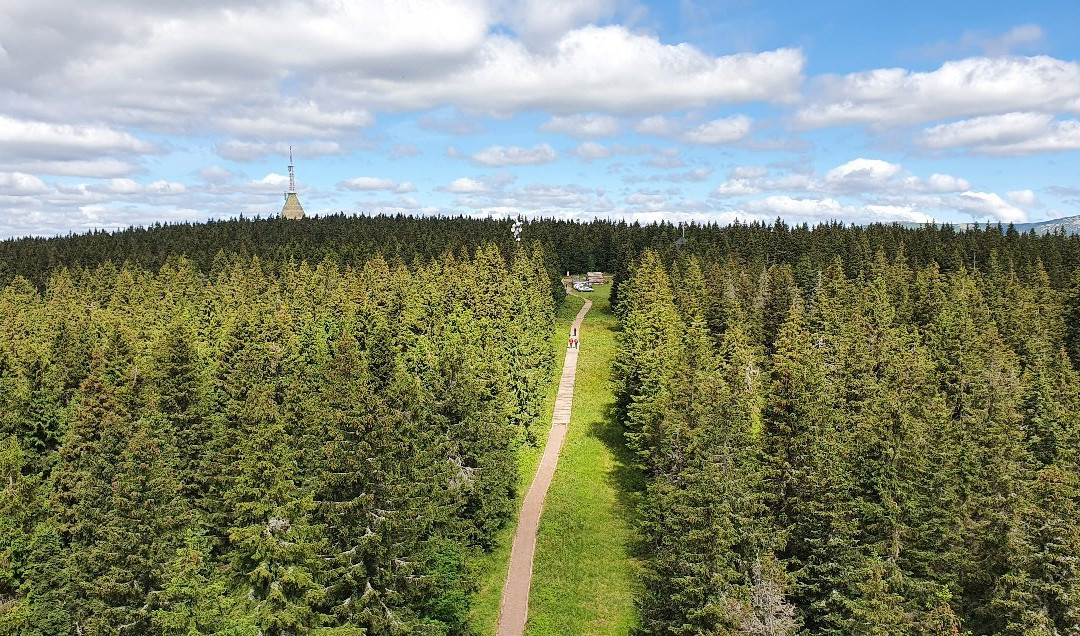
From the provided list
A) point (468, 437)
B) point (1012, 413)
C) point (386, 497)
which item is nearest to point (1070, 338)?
point (1012, 413)

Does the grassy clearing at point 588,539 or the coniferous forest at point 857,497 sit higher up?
the coniferous forest at point 857,497

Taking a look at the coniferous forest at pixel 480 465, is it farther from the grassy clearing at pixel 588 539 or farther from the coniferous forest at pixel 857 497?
the grassy clearing at pixel 588 539

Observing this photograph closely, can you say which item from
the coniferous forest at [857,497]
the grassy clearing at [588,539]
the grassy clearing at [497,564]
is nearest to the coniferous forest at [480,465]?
the coniferous forest at [857,497]

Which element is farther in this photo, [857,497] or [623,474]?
[623,474]

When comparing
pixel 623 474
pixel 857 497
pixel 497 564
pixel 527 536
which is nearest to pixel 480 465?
pixel 497 564

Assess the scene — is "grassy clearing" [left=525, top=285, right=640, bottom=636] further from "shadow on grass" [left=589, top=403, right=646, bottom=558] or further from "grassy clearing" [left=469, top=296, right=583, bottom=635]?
"grassy clearing" [left=469, top=296, right=583, bottom=635]

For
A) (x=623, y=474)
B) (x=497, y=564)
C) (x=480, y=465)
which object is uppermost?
(x=480, y=465)

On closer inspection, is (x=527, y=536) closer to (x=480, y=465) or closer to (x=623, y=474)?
(x=480, y=465)
